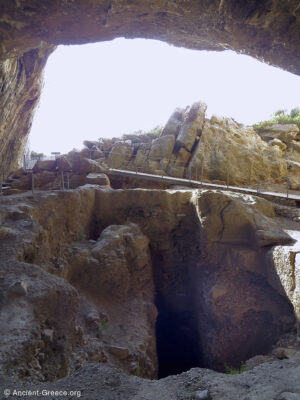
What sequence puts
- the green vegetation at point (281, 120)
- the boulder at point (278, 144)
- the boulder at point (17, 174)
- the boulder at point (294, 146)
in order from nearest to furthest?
1. the boulder at point (17, 174)
2. the boulder at point (278, 144)
3. the boulder at point (294, 146)
4. the green vegetation at point (281, 120)

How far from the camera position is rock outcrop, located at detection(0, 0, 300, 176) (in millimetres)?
5309

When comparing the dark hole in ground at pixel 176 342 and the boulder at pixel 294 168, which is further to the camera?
the boulder at pixel 294 168

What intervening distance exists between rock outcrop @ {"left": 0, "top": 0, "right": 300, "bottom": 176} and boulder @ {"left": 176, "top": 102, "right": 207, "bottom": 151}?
39.3 ft

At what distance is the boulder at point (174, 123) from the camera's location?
2092cm

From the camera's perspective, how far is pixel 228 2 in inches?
211

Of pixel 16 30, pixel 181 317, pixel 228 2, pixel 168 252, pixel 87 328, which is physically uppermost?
pixel 228 2

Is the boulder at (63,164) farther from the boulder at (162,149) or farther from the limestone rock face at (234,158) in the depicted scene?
the limestone rock face at (234,158)

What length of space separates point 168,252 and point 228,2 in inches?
280

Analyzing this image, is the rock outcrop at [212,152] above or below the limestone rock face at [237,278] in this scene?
above

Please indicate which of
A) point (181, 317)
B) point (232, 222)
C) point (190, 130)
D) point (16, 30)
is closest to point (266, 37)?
point (232, 222)

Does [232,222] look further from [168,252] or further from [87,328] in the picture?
[87,328]

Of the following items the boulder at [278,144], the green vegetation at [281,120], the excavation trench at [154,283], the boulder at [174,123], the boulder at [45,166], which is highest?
the green vegetation at [281,120]

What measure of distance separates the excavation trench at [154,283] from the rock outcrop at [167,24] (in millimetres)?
4149

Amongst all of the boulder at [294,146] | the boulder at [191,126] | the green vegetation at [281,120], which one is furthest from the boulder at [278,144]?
the boulder at [191,126]
